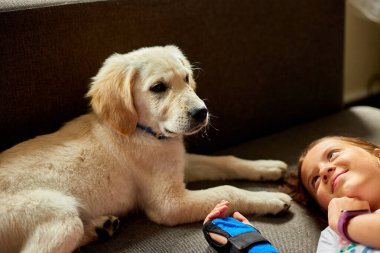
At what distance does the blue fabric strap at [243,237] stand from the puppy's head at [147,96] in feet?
1.12

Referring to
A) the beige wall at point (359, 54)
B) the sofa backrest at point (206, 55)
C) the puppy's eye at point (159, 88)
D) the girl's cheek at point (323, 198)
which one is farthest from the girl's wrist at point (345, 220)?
the beige wall at point (359, 54)

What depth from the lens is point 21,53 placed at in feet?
4.88

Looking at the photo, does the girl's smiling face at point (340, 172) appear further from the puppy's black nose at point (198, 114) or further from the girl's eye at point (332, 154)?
the puppy's black nose at point (198, 114)

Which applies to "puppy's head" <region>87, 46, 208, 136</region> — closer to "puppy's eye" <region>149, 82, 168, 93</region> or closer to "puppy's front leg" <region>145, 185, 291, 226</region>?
"puppy's eye" <region>149, 82, 168, 93</region>

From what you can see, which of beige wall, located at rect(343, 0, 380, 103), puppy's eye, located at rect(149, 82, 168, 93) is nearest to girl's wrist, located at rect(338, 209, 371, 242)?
puppy's eye, located at rect(149, 82, 168, 93)

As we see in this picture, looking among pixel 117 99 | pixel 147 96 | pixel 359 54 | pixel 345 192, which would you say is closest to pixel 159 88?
pixel 147 96

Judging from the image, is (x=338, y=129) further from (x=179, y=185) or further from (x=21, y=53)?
(x=21, y=53)

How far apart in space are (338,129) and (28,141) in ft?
4.72

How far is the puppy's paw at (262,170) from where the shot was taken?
1.71 metres

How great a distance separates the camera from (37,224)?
1.24 meters

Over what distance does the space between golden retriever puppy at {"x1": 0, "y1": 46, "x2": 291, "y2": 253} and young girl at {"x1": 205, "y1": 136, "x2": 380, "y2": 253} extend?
177 millimetres

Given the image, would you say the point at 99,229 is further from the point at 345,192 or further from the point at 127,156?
the point at 345,192

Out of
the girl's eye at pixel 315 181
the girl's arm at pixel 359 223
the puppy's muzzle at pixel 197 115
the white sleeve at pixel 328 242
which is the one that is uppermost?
the puppy's muzzle at pixel 197 115

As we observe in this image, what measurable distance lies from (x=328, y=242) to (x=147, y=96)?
2.52 ft
